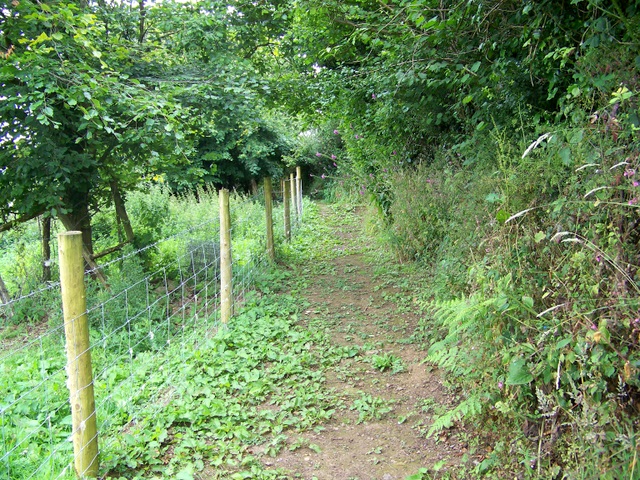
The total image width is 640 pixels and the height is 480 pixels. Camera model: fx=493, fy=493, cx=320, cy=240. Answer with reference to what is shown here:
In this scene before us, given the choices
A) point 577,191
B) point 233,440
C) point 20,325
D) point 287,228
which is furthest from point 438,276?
point 20,325

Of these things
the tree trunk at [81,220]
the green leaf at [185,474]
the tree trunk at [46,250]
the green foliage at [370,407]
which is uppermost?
the tree trunk at [81,220]

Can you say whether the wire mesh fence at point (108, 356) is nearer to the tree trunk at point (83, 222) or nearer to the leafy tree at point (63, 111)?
the tree trunk at point (83, 222)

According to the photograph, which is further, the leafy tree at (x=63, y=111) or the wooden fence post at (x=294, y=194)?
the wooden fence post at (x=294, y=194)

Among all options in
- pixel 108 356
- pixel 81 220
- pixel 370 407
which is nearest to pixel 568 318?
pixel 370 407

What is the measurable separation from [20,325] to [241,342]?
378 centimetres

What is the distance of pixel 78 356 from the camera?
112 inches

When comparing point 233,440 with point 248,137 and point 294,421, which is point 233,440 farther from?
point 248,137

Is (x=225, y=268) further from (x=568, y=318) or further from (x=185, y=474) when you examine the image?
(x=568, y=318)

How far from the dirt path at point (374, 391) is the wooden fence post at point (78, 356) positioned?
1118 millimetres

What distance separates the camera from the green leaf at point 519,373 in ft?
8.20

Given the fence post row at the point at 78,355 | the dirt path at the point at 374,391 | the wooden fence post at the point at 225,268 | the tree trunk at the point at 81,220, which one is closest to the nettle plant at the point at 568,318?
the dirt path at the point at 374,391

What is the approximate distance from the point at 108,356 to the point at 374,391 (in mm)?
2971

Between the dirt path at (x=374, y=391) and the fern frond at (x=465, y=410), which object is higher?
the fern frond at (x=465, y=410)

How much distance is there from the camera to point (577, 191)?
9.61 feet
